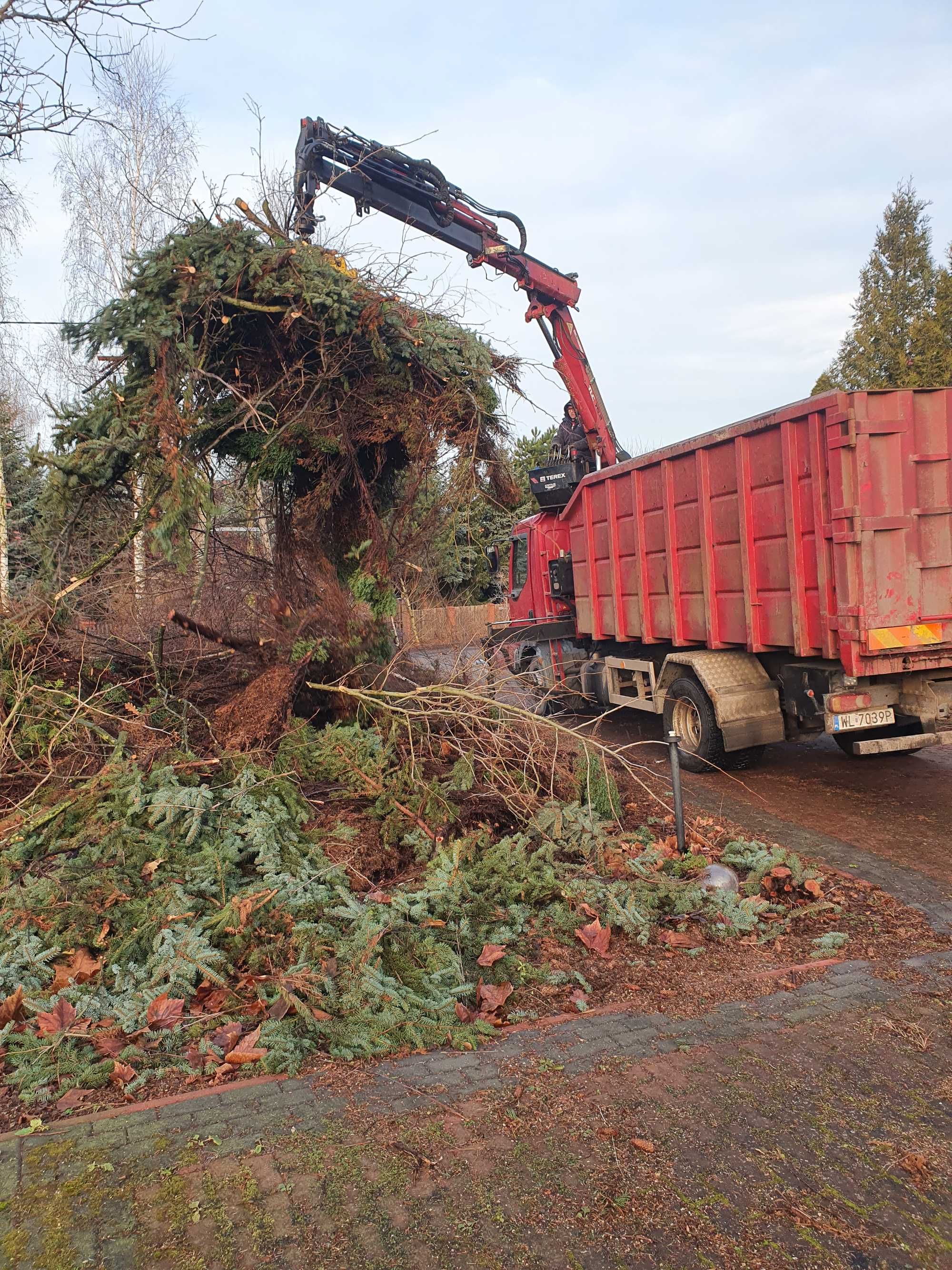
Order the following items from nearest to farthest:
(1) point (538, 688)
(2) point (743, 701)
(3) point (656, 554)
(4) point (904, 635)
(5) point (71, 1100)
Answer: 1. (5) point (71, 1100)
2. (4) point (904, 635)
3. (2) point (743, 701)
4. (1) point (538, 688)
5. (3) point (656, 554)

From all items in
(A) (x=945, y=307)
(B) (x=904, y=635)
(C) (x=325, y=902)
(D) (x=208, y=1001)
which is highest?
(A) (x=945, y=307)

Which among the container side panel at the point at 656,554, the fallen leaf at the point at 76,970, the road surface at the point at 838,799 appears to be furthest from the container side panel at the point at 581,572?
the fallen leaf at the point at 76,970

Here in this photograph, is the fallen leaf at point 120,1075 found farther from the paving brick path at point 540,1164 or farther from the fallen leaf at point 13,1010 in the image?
the fallen leaf at point 13,1010

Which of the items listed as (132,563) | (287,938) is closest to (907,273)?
(132,563)

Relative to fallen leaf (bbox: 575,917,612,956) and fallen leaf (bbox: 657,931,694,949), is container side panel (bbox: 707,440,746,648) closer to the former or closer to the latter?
fallen leaf (bbox: 657,931,694,949)

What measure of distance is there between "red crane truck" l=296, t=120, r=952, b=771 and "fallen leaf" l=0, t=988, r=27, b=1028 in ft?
12.6

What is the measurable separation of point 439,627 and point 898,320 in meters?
23.4

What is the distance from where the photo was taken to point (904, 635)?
251 inches

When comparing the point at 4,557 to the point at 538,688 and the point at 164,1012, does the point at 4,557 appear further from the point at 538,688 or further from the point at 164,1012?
the point at 164,1012

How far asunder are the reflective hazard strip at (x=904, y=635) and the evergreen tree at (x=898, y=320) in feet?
67.0

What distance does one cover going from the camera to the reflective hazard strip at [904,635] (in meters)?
6.32

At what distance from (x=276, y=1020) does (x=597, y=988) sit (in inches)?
56.9

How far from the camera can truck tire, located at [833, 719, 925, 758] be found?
7.07m

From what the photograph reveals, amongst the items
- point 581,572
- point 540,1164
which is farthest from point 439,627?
point 540,1164
